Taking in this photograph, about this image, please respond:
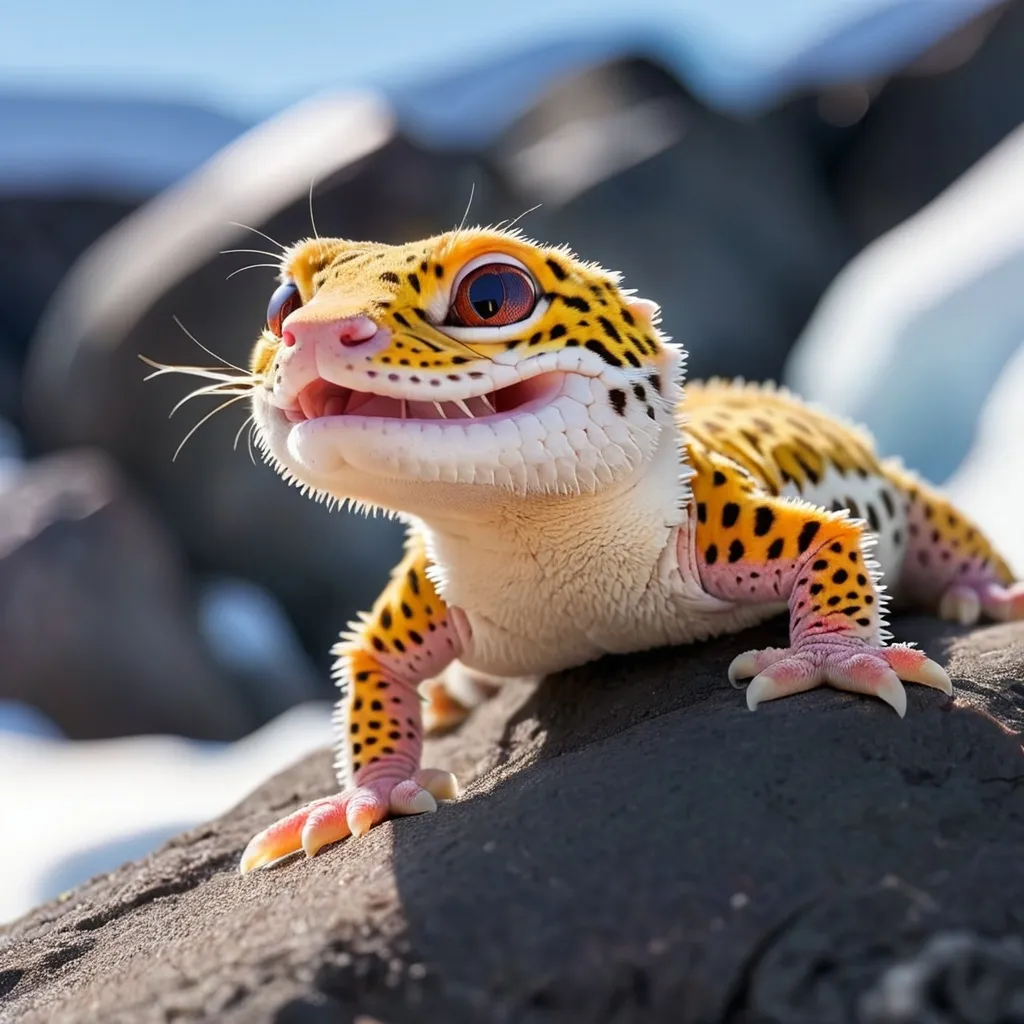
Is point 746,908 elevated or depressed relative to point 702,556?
depressed

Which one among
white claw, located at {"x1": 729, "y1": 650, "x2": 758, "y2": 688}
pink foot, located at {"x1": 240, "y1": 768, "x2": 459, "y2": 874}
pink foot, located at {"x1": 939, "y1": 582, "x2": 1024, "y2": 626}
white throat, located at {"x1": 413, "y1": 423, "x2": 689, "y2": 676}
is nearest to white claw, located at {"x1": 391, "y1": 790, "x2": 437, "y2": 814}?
pink foot, located at {"x1": 240, "y1": 768, "x2": 459, "y2": 874}

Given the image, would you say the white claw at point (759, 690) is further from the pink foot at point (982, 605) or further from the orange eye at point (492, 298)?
the pink foot at point (982, 605)

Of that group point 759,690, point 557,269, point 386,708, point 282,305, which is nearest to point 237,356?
point 386,708

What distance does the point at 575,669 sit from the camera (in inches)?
78.2

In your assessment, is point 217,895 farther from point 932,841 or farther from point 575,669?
point 932,841

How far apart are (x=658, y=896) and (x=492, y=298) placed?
2.57 ft

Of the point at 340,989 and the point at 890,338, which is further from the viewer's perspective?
the point at 890,338

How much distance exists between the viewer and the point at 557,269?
1.58 m

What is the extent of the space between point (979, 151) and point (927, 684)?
384 inches

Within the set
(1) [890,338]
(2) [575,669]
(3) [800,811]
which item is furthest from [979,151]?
(3) [800,811]

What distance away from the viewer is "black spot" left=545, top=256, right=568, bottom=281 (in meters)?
1.57

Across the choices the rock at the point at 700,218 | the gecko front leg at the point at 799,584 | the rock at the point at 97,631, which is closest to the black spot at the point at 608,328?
the gecko front leg at the point at 799,584

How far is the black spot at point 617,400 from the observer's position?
5.09 ft

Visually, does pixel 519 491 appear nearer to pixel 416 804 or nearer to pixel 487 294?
pixel 487 294
